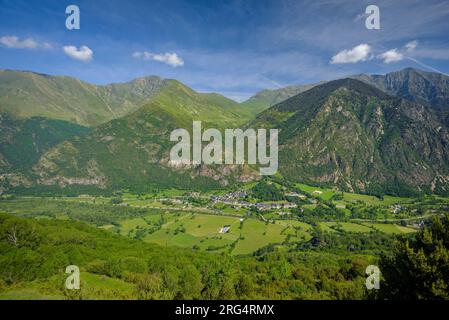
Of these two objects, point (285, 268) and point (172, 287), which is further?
point (285, 268)

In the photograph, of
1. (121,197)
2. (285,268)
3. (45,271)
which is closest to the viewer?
(45,271)

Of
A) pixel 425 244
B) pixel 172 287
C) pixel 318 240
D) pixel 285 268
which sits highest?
pixel 425 244

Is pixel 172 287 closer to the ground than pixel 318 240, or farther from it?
farther from it
